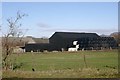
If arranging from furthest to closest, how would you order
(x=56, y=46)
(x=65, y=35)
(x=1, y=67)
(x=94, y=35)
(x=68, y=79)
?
(x=94, y=35)
(x=65, y=35)
(x=56, y=46)
(x=1, y=67)
(x=68, y=79)

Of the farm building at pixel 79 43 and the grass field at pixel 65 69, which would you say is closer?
the grass field at pixel 65 69

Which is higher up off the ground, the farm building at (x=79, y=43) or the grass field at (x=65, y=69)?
the farm building at (x=79, y=43)

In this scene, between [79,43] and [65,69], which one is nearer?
[65,69]

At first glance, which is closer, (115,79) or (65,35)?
(115,79)

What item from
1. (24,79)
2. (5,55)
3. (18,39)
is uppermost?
(18,39)

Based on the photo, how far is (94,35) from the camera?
72.6 meters

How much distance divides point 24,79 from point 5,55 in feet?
16.3

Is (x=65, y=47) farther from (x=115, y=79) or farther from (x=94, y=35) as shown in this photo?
(x=115, y=79)

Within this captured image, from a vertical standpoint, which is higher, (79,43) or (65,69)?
(79,43)

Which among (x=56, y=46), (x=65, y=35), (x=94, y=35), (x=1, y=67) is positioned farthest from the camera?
(x=94, y=35)

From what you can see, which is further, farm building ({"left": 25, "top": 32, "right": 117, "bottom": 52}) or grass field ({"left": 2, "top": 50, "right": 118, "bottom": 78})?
farm building ({"left": 25, "top": 32, "right": 117, "bottom": 52})

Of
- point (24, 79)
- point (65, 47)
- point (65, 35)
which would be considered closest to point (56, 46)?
point (65, 47)

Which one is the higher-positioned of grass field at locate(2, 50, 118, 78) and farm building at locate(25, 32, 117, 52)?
farm building at locate(25, 32, 117, 52)

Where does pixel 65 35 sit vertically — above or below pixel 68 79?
above
